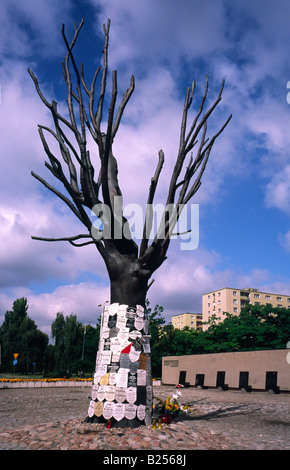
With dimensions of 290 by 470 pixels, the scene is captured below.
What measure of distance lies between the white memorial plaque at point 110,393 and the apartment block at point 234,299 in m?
83.9

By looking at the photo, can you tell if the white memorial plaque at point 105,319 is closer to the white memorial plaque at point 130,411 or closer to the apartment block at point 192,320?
the white memorial plaque at point 130,411

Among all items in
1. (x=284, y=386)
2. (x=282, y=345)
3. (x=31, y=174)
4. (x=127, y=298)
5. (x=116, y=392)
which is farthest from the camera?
(x=282, y=345)

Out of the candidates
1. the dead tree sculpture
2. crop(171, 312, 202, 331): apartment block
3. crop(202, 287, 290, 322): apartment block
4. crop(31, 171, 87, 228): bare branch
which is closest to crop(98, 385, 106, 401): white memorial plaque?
the dead tree sculpture

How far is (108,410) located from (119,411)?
0.21 m

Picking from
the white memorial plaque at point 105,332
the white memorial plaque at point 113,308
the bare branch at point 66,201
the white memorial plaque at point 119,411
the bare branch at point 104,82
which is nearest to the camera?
the white memorial plaque at point 119,411

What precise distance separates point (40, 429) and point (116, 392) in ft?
4.83

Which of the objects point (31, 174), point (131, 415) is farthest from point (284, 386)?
point (31, 174)

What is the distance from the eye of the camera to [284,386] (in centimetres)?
2162

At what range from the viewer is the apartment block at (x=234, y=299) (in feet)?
288

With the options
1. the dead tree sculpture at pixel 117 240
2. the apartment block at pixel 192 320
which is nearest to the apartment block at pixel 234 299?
the apartment block at pixel 192 320

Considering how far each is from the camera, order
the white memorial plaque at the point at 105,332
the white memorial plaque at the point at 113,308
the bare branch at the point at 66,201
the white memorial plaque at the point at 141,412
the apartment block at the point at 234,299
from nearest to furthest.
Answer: the white memorial plaque at the point at 141,412 → the white memorial plaque at the point at 105,332 → the white memorial plaque at the point at 113,308 → the bare branch at the point at 66,201 → the apartment block at the point at 234,299

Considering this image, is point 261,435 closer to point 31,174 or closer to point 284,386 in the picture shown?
point 31,174

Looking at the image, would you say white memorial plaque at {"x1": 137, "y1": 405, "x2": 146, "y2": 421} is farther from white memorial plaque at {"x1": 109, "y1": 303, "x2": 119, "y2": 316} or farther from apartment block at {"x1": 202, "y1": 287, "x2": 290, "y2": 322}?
apartment block at {"x1": 202, "y1": 287, "x2": 290, "y2": 322}

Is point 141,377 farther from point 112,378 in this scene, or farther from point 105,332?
point 105,332
